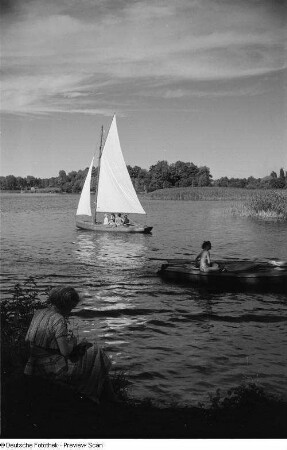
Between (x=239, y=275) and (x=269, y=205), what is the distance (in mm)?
29371

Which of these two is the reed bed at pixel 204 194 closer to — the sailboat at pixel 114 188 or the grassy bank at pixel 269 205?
the grassy bank at pixel 269 205

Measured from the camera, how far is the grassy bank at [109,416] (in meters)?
6.23

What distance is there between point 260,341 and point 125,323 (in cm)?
423

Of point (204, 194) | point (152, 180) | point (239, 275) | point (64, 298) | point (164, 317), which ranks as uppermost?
point (152, 180)

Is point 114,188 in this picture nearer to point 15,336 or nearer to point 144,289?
point 144,289

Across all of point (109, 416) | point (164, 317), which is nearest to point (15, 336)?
point (109, 416)

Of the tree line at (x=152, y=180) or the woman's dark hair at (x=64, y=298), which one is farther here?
the tree line at (x=152, y=180)

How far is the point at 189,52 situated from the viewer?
40.6ft

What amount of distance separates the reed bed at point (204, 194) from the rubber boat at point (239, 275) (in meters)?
29.8

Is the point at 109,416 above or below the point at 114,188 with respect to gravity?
below

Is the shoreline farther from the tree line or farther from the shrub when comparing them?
the tree line

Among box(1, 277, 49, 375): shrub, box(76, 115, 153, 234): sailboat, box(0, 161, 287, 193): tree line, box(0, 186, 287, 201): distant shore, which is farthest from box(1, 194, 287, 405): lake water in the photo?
box(0, 161, 287, 193): tree line

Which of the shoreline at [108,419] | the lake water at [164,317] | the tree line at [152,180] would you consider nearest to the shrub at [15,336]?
the shoreline at [108,419]

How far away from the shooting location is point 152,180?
8644 cm
